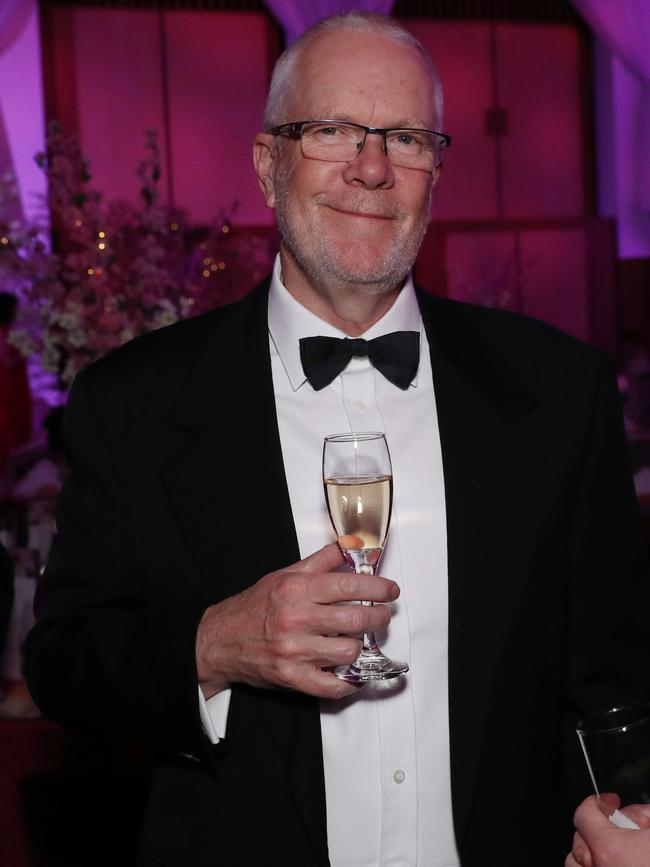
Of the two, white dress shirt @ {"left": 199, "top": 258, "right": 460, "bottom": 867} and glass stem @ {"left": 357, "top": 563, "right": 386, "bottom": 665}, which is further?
white dress shirt @ {"left": 199, "top": 258, "right": 460, "bottom": 867}

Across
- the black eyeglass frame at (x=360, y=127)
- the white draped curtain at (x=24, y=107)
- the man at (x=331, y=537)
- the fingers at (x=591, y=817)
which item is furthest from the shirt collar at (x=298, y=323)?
the white draped curtain at (x=24, y=107)

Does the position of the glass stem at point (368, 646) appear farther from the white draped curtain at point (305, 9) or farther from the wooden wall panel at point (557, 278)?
the wooden wall panel at point (557, 278)

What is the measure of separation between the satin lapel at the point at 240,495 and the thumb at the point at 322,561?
0.27 metres

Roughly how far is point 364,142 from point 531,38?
324 inches

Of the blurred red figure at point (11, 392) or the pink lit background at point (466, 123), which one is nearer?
the blurred red figure at point (11, 392)

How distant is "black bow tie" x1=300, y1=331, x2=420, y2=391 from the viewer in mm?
1837

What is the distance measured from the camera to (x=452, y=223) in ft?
29.6

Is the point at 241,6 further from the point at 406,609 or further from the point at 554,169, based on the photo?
the point at 406,609

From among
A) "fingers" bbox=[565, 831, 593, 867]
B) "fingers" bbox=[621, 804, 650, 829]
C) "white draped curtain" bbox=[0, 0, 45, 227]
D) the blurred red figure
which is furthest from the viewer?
"white draped curtain" bbox=[0, 0, 45, 227]

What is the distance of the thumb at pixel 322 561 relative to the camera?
A: 54.8 inches

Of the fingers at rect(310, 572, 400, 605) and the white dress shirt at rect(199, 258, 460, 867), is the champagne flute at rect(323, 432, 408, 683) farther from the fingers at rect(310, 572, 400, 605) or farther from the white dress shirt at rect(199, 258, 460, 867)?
the white dress shirt at rect(199, 258, 460, 867)

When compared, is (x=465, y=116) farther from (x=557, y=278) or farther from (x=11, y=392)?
(x=11, y=392)

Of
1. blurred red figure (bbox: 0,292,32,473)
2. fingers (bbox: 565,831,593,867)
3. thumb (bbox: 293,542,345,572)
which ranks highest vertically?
blurred red figure (bbox: 0,292,32,473)

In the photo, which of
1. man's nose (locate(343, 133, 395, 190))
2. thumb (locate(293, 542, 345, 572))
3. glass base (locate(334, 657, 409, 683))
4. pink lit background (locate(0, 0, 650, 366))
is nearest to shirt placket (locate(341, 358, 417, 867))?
glass base (locate(334, 657, 409, 683))
